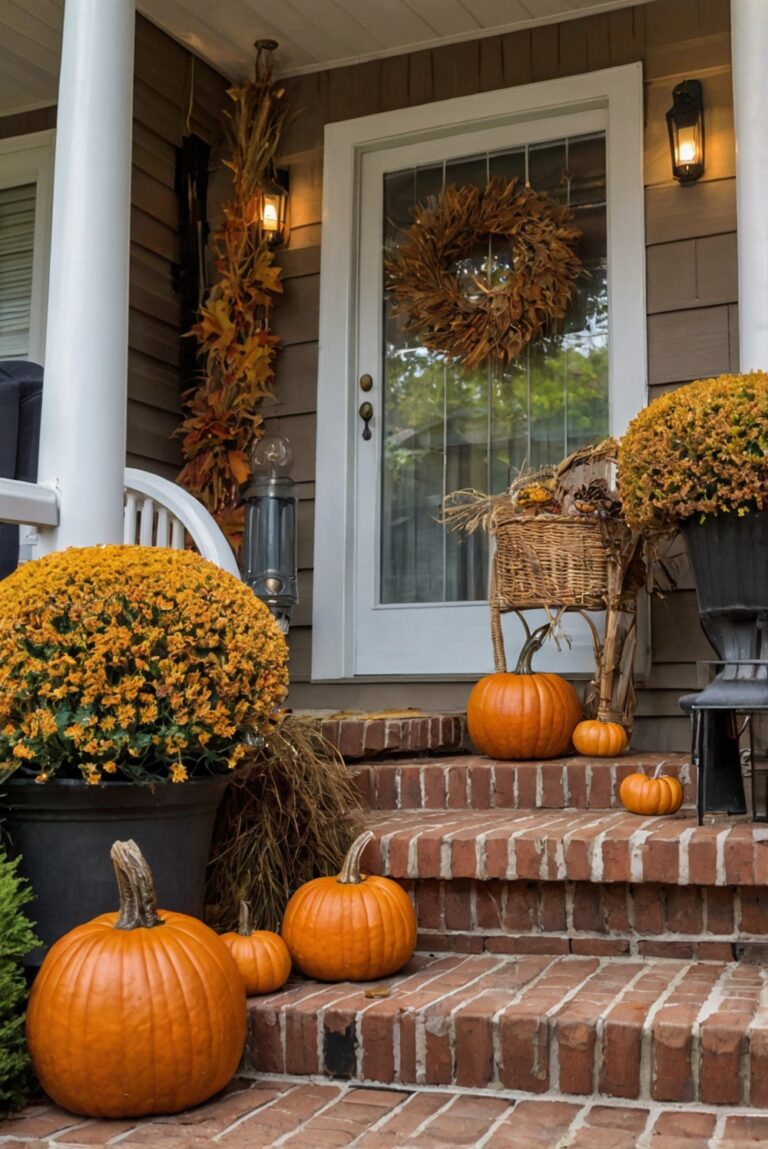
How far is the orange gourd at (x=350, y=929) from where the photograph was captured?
2.27 m

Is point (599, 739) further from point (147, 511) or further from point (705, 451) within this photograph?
point (147, 511)

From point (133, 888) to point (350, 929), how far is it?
504 mm

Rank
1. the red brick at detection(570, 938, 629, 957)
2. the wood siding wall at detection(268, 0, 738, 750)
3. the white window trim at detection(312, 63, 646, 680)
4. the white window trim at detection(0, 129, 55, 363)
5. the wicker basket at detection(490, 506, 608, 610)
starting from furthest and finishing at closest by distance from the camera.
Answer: the white window trim at detection(0, 129, 55, 363)
the white window trim at detection(312, 63, 646, 680)
the wood siding wall at detection(268, 0, 738, 750)
the wicker basket at detection(490, 506, 608, 610)
the red brick at detection(570, 938, 629, 957)

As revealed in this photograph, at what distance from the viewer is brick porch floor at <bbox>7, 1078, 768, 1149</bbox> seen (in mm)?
1734

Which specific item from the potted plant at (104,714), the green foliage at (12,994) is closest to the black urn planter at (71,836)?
the potted plant at (104,714)

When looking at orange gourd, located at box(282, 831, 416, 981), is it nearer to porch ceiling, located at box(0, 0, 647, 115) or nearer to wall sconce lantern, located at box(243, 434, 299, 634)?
wall sconce lantern, located at box(243, 434, 299, 634)

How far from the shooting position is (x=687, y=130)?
12.5 ft

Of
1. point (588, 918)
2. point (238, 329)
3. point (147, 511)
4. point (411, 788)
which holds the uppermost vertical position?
point (238, 329)

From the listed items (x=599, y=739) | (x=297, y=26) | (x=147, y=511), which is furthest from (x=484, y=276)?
(x=599, y=739)

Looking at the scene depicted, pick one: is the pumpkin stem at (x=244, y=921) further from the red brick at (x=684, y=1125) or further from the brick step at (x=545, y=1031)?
the red brick at (x=684, y=1125)

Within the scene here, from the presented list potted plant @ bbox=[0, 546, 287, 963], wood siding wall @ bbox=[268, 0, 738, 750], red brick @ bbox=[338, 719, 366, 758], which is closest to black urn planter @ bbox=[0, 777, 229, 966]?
potted plant @ bbox=[0, 546, 287, 963]

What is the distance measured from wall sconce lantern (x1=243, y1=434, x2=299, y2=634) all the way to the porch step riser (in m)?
1.67

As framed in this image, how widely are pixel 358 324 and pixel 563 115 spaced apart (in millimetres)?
1021

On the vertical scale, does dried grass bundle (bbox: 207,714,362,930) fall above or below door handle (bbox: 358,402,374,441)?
below
